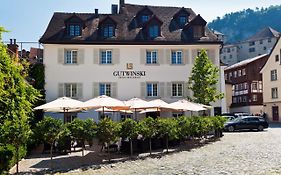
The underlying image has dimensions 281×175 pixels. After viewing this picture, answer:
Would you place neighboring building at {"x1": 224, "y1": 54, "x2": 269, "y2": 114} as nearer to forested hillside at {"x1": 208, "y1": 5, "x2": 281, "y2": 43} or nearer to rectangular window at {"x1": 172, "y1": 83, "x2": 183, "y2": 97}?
rectangular window at {"x1": 172, "y1": 83, "x2": 183, "y2": 97}

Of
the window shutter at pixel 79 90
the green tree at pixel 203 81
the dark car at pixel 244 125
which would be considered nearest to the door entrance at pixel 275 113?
the dark car at pixel 244 125

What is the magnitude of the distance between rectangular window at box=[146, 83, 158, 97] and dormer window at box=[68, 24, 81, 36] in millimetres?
7816

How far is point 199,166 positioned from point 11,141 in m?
7.14

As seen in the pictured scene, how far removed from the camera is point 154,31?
1398 inches

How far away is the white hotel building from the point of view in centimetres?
3319

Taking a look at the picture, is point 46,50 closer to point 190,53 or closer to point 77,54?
point 77,54

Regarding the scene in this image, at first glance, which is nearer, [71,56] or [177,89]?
[71,56]

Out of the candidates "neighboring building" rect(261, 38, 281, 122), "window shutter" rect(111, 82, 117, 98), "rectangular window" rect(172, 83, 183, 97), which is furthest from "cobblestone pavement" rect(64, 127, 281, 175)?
"neighboring building" rect(261, 38, 281, 122)

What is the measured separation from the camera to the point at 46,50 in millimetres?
33062

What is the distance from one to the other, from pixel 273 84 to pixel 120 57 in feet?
99.0

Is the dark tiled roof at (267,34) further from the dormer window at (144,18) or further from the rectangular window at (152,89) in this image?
the rectangular window at (152,89)

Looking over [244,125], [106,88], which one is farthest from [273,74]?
[106,88]

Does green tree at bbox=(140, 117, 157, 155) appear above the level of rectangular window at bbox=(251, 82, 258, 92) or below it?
below

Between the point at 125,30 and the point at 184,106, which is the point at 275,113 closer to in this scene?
the point at 125,30
